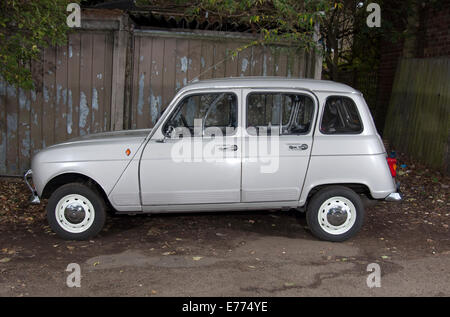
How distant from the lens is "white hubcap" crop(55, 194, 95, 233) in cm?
545

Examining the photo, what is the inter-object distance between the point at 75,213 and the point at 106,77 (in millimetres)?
3699

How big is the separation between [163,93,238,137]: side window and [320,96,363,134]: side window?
1.06m

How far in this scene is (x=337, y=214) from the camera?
554 cm

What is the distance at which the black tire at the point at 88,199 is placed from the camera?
17.8 ft

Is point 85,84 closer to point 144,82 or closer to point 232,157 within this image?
point 144,82

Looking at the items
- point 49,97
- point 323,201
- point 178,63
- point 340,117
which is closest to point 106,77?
point 49,97

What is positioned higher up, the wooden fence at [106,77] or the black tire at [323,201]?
the wooden fence at [106,77]

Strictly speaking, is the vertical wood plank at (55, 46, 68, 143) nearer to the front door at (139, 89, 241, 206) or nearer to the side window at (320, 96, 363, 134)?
the front door at (139, 89, 241, 206)

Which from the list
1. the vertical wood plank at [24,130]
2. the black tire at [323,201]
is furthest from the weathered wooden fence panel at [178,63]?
the black tire at [323,201]

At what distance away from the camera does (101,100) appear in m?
8.55

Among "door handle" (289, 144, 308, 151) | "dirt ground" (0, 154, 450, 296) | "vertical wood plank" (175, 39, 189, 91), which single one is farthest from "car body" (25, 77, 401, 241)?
"vertical wood plank" (175, 39, 189, 91)

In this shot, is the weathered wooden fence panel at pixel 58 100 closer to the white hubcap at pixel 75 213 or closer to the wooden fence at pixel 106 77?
the wooden fence at pixel 106 77

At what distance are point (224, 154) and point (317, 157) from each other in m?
1.06
